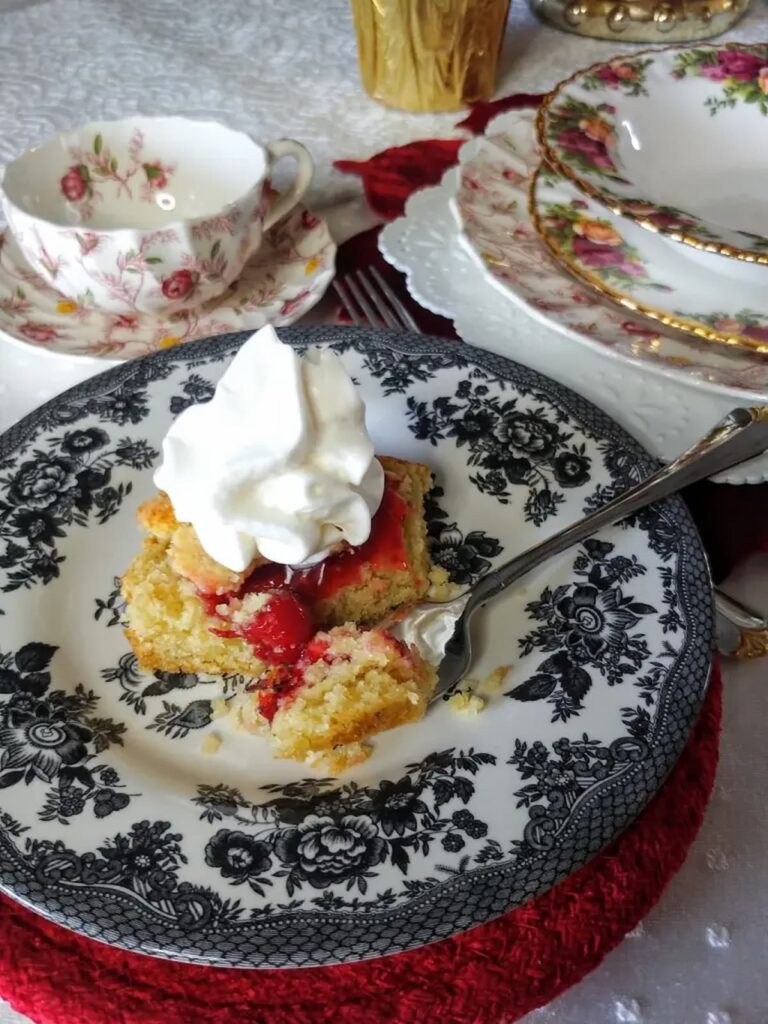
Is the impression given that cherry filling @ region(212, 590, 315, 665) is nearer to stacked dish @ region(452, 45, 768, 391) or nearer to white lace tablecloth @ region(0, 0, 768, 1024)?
white lace tablecloth @ region(0, 0, 768, 1024)

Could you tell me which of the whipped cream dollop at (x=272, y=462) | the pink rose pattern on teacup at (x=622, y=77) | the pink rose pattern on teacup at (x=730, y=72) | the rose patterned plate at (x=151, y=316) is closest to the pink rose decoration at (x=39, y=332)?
the rose patterned plate at (x=151, y=316)

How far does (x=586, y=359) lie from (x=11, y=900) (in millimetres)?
795

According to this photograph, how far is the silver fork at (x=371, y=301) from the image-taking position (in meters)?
1.17

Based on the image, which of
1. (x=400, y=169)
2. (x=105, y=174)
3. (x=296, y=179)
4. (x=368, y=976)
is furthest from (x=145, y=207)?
(x=368, y=976)

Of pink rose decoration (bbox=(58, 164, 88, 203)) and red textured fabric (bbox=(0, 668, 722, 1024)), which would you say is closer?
red textured fabric (bbox=(0, 668, 722, 1024))

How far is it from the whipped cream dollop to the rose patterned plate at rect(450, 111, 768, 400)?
350mm

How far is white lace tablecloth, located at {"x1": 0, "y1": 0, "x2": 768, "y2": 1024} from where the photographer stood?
67 cm

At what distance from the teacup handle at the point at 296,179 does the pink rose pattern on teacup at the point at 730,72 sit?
0.52 meters

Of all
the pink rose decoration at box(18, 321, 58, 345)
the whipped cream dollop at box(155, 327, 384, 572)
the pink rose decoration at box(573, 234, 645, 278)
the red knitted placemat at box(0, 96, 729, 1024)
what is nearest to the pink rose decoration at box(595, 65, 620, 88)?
the pink rose decoration at box(573, 234, 645, 278)

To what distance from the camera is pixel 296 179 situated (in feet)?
4.24

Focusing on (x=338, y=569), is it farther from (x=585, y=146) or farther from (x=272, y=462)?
(x=585, y=146)

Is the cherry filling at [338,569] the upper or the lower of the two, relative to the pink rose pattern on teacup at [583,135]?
lower

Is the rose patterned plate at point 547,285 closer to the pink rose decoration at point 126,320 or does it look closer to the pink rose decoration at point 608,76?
the pink rose decoration at point 608,76

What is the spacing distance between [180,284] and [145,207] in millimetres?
271
